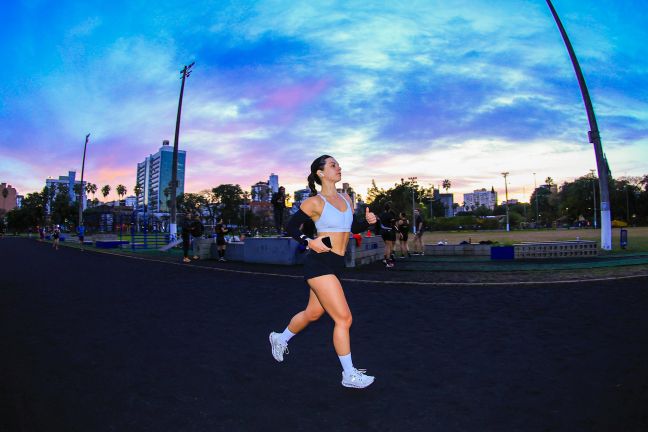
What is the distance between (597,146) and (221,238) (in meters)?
16.3

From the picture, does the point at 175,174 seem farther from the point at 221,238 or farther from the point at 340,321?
the point at 340,321

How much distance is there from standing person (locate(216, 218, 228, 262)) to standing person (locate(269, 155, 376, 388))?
43.7 ft

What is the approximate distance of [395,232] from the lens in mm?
14344

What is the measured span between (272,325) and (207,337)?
0.94 m

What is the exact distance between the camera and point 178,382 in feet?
11.7

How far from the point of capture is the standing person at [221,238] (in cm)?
1688

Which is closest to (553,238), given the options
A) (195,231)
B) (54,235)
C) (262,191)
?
(195,231)

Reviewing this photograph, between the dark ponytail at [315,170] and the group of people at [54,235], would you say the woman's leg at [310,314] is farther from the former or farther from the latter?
the group of people at [54,235]

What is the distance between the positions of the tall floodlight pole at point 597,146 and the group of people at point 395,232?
759 cm

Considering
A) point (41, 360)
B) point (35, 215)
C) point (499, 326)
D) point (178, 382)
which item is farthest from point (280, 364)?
point (35, 215)

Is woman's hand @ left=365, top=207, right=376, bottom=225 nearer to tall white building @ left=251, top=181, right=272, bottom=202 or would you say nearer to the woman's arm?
the woman's arm

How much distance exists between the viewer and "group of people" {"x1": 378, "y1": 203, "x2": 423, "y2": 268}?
13153 mm

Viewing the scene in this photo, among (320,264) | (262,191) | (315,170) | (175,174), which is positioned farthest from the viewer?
(262,191)

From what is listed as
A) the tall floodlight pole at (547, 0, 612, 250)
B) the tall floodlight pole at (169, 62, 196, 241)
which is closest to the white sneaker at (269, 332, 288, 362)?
the tall floodlight pole at (547, 0, 612, 250)
